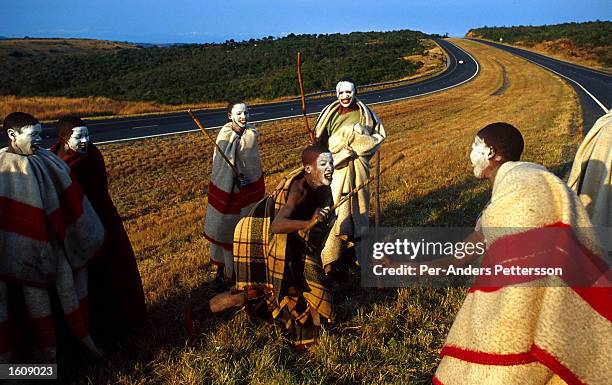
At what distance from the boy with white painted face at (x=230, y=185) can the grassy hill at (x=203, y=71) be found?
36068mm

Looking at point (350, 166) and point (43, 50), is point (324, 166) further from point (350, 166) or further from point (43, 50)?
point (43, 50)

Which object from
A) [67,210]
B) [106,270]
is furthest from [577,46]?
[67,210]

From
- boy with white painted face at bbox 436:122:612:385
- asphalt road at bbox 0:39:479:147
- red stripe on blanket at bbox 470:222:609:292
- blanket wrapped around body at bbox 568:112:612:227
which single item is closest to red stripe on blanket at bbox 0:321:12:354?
boy with white painted face at bbox 436:122:612:385

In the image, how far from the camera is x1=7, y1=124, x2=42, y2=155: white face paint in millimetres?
3627

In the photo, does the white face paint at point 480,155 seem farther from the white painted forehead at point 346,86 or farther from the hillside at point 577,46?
the hillside at point 577,46

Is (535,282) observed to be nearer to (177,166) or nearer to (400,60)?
(177,166)

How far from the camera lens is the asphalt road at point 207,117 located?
19.8 metres

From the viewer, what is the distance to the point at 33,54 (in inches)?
3167

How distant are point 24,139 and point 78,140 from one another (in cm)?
59

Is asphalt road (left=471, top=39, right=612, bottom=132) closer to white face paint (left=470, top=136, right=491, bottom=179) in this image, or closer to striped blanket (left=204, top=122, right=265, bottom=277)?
striped blanket (left=204, top=122, right=265, bottom=277)

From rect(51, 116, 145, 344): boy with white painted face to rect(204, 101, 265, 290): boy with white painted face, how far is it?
1.40 metres

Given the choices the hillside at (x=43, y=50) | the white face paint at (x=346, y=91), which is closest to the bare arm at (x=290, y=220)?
the white face paint at (x=346, y=91)

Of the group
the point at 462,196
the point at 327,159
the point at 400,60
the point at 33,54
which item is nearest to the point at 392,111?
the point at 462,196

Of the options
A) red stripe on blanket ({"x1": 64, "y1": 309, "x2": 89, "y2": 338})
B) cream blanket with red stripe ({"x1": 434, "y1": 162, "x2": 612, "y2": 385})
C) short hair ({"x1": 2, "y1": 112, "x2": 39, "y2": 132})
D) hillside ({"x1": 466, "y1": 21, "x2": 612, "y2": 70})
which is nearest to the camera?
cream blanket with red stripe ({"x1": 434, "y1": 162, "x2": 612, "y2": 385})
